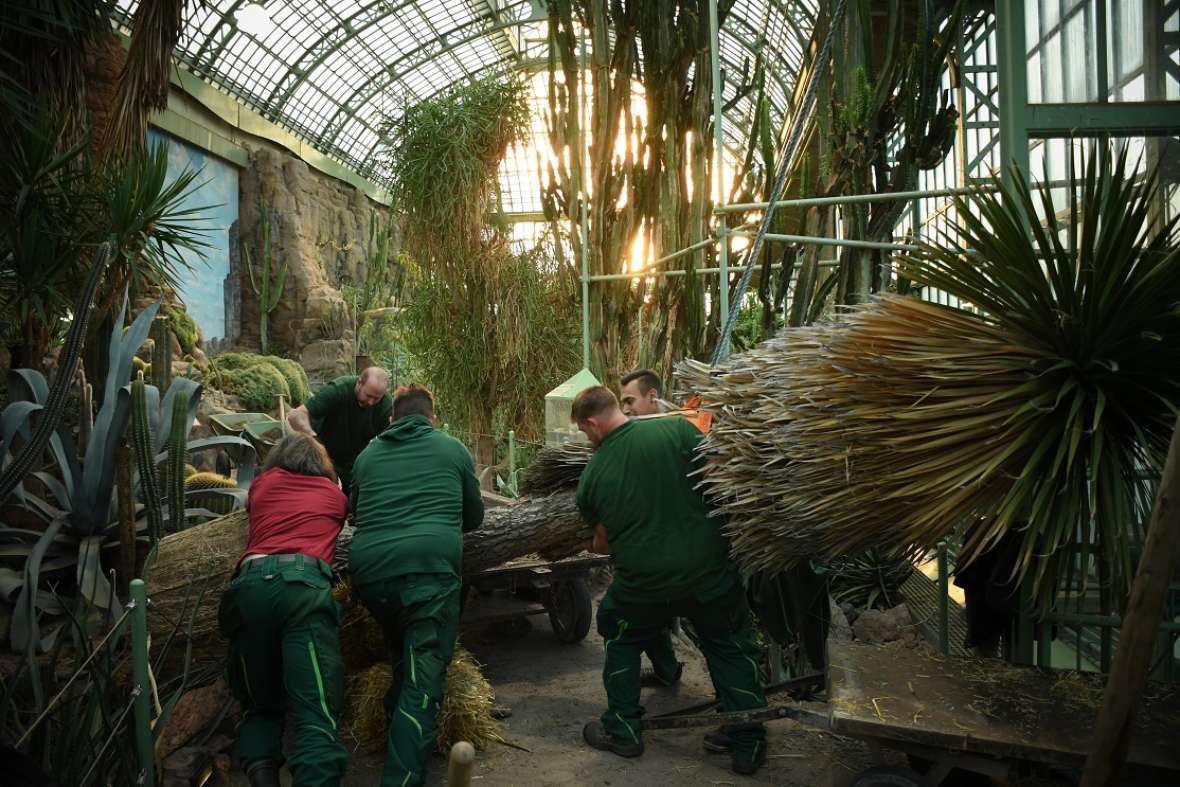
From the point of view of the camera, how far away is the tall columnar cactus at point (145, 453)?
13.5 feet

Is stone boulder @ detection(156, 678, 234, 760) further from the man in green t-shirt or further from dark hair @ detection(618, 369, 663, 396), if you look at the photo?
dark hair @ detection(618, 369, 663, 396)

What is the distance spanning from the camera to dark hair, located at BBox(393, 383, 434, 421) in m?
4.00

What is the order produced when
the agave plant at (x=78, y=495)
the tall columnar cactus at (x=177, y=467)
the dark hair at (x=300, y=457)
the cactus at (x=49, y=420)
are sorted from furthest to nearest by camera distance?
the tall columnar cactus at (x=177, y=467)
the cactus at (x=49, y=420)
the agave plant at (x=78, y=495)
the dark hair at (x=300, y=457)

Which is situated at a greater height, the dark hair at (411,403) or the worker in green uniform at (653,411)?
the dark hair at (411,403)

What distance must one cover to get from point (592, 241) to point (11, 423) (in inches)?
182

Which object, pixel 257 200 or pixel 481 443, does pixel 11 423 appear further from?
pixel 257 200

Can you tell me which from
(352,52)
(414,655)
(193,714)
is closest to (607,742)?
(414,655)

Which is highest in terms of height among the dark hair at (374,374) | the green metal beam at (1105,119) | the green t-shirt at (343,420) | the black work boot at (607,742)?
the green metal beam at (1105,119)

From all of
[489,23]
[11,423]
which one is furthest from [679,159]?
[489,23]

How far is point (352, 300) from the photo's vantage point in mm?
22969

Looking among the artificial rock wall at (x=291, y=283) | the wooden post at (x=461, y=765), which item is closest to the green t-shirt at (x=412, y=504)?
the wooden post at (x=461, y=765)

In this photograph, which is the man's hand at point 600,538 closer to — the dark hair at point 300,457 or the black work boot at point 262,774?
the dark hair at point 300,457

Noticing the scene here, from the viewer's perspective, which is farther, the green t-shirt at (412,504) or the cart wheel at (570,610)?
the cart wheel at (570,610)

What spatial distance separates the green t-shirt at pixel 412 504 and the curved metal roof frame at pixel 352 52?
15116mm
